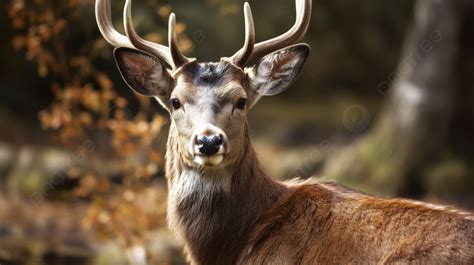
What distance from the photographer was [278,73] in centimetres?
780

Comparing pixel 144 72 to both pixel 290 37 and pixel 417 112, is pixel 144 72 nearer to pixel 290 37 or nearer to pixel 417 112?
pixel 290 37

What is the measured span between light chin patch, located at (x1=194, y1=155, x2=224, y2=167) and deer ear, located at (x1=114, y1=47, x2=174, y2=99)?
1.02 metres

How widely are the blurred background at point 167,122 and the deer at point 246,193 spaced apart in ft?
9.11

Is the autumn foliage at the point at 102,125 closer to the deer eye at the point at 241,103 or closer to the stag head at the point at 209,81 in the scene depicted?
the stag head at the point at 209,81

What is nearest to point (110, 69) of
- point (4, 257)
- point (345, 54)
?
point (345, 54)

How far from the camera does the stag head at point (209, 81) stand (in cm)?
695

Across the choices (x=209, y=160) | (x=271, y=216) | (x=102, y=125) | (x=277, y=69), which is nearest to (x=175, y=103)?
(x=209, y=160)

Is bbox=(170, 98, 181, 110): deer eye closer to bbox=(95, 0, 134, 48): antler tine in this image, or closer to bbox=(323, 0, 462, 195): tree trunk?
bbox=(95, 0, 134, 48): antler tine

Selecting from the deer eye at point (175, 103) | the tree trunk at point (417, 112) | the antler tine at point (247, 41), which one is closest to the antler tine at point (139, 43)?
the deer eye at point (175, 103)

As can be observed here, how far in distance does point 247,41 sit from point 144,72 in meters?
1.00

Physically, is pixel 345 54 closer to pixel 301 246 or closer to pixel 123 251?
pixel 123 251

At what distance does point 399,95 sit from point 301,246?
814cm

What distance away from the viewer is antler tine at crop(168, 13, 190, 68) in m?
7.26

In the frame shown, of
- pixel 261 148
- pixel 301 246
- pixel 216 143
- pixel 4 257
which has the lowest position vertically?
pixel 261 148
